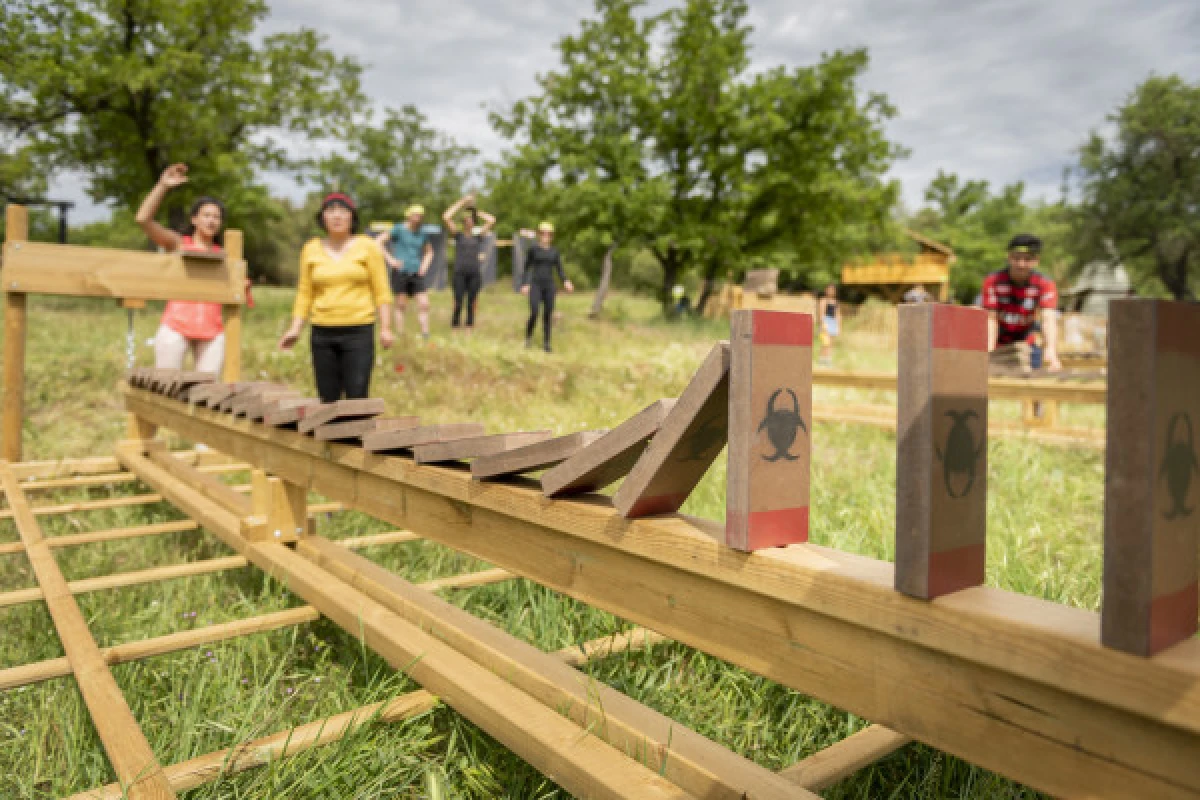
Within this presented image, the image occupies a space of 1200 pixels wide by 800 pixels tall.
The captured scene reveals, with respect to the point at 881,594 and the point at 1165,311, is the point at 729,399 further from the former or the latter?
the point at 1165,311

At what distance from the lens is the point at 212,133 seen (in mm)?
16797

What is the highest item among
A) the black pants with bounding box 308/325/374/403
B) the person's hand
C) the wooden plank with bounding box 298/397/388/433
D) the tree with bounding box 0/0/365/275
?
the tree with bounding box 0/0/365/275

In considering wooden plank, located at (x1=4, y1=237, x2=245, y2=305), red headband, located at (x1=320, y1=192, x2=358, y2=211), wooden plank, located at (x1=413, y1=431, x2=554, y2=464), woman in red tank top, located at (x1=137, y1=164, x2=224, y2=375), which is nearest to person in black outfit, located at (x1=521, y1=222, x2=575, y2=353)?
woman in red tank top, located at (x1=137, y1=164, x2=224, y2=375)

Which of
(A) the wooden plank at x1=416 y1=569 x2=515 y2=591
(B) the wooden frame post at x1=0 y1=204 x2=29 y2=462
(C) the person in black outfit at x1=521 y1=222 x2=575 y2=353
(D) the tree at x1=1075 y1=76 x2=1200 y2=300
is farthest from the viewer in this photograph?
(D) the tree at x1=1075 y1=76 x2=1200 y2=300

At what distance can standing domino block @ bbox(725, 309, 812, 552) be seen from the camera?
3.90ft

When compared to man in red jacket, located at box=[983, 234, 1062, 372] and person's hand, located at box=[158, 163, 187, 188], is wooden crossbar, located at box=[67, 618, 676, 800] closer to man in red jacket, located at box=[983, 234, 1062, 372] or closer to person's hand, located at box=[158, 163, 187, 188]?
person's hand, located at box=[158, 163, 187, 188]

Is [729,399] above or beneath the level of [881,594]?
above

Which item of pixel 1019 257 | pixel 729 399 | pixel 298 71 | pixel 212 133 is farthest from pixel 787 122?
pixel 729 399

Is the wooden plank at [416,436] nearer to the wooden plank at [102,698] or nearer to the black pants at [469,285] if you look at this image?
the wooden plank at [102,698]

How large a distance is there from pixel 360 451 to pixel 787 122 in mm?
23086

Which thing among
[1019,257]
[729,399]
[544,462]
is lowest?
[544,462]

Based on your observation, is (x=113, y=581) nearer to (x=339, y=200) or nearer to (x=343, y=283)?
(x=343, y=283)

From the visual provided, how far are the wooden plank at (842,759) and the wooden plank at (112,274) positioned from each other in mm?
5030

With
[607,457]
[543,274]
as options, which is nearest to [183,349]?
[607,457]
